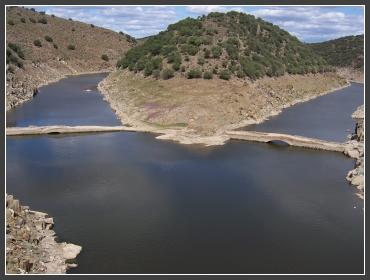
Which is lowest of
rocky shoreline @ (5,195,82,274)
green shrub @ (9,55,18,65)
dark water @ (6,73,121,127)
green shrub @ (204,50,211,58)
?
rocky shoreline @ (5,195,82,274)

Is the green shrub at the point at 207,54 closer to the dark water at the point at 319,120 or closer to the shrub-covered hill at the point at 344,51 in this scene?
the dark water at the point at 319,120

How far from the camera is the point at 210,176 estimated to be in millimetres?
34219

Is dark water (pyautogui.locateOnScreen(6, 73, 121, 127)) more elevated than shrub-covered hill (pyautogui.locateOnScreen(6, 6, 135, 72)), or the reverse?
shrub-covered hill (pyautogui.locateOnScreen(6, 6, 135, 72))

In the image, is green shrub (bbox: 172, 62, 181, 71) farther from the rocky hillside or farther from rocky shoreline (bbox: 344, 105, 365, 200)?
rocky shoreline (bbox: 344, 105, 365, 200)

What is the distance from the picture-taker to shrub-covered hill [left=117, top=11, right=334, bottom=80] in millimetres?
65625

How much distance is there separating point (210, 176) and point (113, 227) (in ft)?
37.3

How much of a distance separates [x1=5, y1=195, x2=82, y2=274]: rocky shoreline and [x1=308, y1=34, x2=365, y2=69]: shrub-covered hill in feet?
361

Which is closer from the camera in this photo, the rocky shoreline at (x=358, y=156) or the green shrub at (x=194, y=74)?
the rocky shoreline at (x=358, y=156)

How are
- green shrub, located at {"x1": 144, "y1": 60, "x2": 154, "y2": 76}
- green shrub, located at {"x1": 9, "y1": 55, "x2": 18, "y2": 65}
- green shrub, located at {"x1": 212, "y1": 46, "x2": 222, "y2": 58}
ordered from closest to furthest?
green shrub, located at {"x1": 212, "y1": 46, "x2": 222, "y2": 58}
green shrub, located at {"x1": 144, "y1": 60, "x2": 154, "y2": 76}
green shrub, located at {"x1": 9, "y1": 55, "x2": 18, "y2": 65}

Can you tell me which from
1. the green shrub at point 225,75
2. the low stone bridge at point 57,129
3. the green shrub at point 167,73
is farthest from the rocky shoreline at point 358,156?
the green shrub at point 167,73

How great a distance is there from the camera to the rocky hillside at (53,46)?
300ft

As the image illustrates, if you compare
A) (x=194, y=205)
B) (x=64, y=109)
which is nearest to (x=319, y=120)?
(x=194, y=205)

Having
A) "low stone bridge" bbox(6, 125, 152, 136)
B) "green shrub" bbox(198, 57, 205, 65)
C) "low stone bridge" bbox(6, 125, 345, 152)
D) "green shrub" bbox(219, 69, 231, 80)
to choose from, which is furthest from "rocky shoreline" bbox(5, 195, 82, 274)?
"green shrub" bbox(198, 57, 205, 65)

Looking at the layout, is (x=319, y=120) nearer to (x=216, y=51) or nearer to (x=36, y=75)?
(x=216, y=51)
